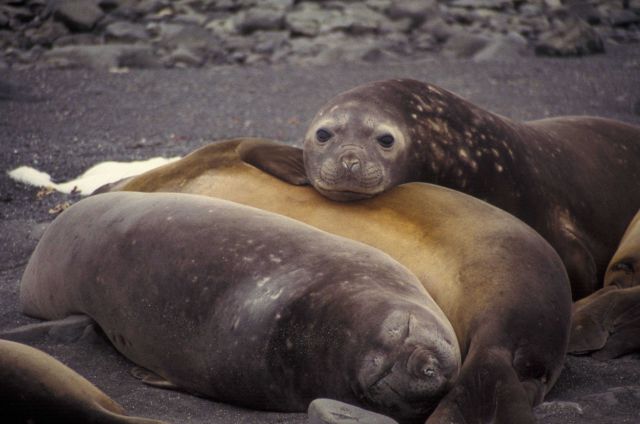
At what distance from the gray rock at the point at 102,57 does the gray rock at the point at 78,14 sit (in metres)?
0.65

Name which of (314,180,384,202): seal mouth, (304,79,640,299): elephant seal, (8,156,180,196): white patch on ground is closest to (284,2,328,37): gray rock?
(8,156,180,196): white patch on ground

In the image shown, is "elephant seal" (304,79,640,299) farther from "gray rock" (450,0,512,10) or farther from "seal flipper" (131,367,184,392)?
"gray rock" (450,0,512,10)

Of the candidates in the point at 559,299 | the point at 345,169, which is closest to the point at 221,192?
the point at 345,169

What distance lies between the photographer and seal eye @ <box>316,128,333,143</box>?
3.66 metres

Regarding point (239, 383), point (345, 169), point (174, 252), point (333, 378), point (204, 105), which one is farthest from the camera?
point (204, 105)

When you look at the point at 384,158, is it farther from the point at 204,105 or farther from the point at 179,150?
the point at 204,105

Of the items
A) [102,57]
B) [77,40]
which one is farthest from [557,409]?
[77,40]

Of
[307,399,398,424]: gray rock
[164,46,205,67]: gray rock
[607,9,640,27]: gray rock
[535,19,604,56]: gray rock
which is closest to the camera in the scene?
[307,399,398,424]: gray rock

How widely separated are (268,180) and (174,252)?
30.6 inches

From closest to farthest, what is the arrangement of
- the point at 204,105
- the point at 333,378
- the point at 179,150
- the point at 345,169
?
the point at 333,378 → the point at 345,169 → the point at 179,150 → the point at 204,105

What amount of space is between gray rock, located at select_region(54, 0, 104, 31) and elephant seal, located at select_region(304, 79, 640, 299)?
408 inches

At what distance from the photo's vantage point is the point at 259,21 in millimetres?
13797

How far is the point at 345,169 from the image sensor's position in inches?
136

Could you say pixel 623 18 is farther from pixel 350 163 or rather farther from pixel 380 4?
pixel 350 163
